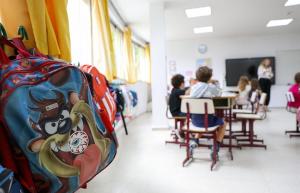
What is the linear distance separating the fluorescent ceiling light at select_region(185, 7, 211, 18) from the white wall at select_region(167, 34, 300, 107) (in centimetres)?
314

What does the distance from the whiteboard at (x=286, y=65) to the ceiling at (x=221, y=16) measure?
72cm

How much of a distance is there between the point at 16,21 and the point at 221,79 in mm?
8066

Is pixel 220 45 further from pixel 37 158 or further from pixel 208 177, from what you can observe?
pixel 37 158

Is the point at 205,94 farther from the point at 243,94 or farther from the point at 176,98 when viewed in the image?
the point at 243,94

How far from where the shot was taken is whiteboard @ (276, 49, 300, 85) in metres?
8.21

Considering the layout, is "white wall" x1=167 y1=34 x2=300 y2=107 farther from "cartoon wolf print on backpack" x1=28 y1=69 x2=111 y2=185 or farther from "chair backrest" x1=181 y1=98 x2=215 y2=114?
"cartoon wolf print on backpack" x1=28 y1=69 x2=111 y2=185

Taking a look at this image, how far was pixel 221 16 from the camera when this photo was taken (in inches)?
236

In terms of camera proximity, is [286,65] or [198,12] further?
[286,65]

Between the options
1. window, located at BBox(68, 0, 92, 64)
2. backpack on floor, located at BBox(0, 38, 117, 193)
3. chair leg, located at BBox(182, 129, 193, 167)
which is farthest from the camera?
window, located at BBox(68, 0, 92, 64)

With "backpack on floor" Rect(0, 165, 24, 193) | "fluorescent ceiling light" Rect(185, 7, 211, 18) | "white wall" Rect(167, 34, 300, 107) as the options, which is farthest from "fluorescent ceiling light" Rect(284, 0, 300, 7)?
"backpack on floor" Rect(0, 165, 24, 193)

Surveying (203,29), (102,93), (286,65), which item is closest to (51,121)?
(102,93)

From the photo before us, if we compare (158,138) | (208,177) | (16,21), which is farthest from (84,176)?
(158,138)

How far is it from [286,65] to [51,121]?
8.91 m

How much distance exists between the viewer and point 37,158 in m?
0.90
